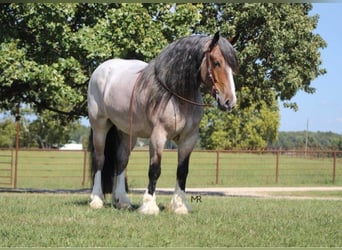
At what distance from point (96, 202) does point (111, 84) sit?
1752 millimetres

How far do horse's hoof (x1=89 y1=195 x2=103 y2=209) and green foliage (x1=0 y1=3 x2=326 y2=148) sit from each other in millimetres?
6414

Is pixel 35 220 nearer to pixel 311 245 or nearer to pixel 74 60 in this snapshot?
pixel 311 245

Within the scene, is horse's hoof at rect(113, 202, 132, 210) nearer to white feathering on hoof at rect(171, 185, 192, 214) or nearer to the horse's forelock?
white feathering on hoof at rect(171, 185, 192, 214)

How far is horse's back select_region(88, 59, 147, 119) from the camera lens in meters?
7.85

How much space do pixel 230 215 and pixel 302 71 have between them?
11.2 metres

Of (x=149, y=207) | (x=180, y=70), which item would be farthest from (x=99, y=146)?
(x=180, y=70)

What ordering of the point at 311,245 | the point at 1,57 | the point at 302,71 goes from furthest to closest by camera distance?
the point at 302,71, the point at 1,57, the point at 311,245

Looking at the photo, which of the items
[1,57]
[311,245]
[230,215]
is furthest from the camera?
[1,57]

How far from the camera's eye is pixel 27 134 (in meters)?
61.3

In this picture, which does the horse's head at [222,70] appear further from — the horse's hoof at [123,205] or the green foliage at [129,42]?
the green foliage at [129,42]

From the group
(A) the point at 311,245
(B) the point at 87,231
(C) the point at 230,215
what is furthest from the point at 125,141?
(A) the point at 311,245

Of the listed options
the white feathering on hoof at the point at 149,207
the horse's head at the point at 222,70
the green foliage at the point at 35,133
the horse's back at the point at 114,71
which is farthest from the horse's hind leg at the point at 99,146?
the green foliage at the point at 35,133

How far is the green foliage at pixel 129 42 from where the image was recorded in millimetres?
13992

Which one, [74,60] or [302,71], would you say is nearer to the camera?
[74,60]
